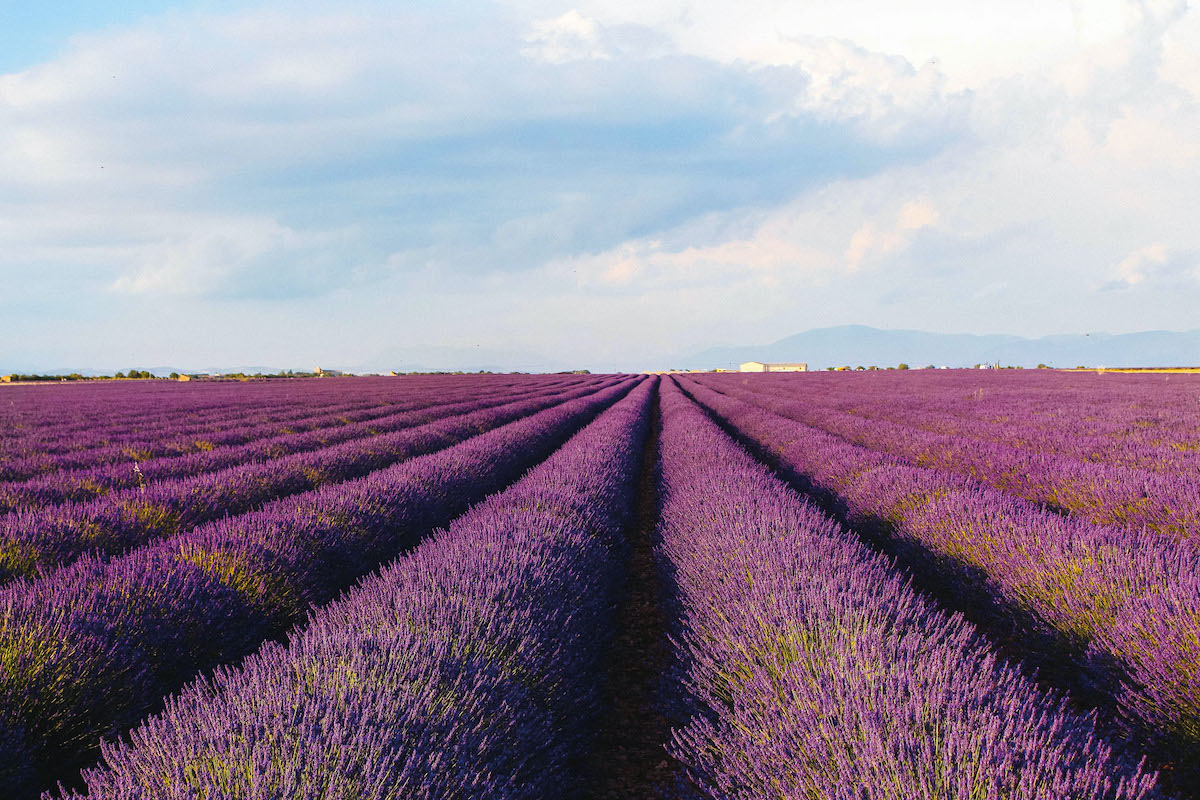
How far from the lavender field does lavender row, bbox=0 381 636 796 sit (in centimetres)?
1

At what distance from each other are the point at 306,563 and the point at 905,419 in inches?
446

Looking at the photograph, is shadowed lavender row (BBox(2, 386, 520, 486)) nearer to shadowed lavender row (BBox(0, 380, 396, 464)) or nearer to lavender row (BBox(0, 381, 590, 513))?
shadowed lavender row (BBox(0, 380, 396, 464))

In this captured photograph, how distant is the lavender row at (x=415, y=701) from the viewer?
53.1 inches

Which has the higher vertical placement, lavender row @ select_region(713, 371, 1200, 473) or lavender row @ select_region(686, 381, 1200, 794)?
lavender row @ select_region(713, 371, 1200, 473)

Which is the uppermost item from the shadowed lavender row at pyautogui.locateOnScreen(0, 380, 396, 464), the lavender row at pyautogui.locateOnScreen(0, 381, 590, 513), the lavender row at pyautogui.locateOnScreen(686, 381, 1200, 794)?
the shadowed lavender row at pyautogui.locateOnScreen(0, 380, 396, 464)

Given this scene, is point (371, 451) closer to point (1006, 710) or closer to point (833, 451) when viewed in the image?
point (833, 451)

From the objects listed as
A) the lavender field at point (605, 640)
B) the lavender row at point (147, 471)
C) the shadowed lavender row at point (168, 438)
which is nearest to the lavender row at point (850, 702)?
the lavender field at point (605, 640)

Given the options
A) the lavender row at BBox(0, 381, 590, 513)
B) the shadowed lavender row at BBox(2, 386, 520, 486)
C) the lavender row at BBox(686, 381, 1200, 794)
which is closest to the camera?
the lavender row at BBox(686, 381, 1200, 794)

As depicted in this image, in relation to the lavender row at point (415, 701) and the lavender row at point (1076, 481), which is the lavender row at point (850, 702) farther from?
the lavender row at point (1076, 481)

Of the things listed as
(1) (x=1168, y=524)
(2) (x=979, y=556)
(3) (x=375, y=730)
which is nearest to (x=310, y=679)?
(3) (x=375, y=730)

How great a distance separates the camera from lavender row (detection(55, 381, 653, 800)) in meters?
1.35

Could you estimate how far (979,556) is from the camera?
356 cm

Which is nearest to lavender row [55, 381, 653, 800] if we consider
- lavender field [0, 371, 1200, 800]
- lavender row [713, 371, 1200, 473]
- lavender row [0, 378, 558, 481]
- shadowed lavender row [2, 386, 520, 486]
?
lavender field [0, 371, 1200, 800]

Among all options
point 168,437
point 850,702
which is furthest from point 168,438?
point 850,702
